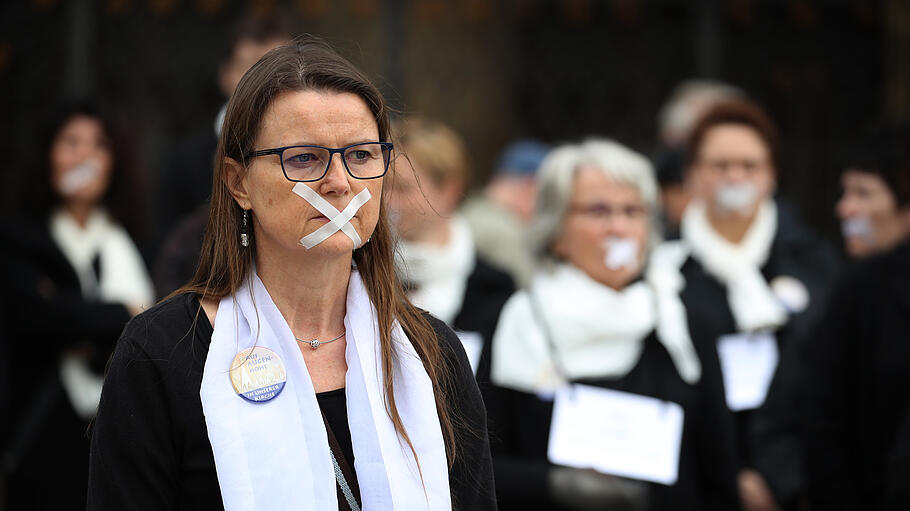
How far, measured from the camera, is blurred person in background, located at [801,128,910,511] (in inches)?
160

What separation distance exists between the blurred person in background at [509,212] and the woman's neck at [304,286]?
3.83m

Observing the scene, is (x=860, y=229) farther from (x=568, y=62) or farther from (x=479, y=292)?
(x=568, y=62)

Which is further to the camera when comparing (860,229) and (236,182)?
(860,229)

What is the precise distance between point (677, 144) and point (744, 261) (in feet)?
5.39

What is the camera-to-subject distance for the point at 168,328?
2.18 metres

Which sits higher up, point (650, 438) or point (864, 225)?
point (864, 225)

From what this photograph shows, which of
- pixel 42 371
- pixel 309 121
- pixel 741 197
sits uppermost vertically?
pixel 309 121

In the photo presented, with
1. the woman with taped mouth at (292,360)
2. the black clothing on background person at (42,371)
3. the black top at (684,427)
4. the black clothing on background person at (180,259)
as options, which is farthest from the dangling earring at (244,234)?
the black clothing on background person at (42,371)

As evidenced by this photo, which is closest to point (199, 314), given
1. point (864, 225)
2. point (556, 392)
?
point (556, 392)

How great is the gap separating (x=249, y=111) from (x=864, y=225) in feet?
10.3

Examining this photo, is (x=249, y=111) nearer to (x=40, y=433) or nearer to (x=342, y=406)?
(x=342, y=406)

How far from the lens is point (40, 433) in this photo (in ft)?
15.8

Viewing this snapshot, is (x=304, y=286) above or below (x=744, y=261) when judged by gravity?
above

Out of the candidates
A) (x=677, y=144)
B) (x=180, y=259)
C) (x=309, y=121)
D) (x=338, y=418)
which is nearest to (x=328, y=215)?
(x=309, y=121)
